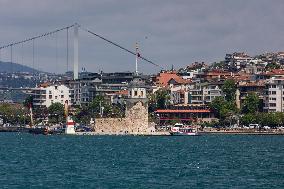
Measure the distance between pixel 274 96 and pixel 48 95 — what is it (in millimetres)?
49159

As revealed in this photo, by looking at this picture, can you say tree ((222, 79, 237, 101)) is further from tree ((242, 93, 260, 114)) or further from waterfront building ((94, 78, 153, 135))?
waterfront building ((94, 78, 153, 135))

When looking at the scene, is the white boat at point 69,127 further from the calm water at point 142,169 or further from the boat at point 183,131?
the calm water at point 142,169

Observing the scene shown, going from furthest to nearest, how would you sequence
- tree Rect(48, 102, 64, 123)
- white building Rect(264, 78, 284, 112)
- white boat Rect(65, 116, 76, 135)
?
tree Rect(48, 102, 64, 123)
white building Rect(264, 78, 284, 112)
white boat Rect(65, 116, 76, 135)

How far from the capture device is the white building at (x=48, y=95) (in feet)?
625

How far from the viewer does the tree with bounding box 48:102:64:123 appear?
16943 centimetres

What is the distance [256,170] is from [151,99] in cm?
10155

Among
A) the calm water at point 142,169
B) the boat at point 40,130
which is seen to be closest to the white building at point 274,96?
the boat at point 40,130

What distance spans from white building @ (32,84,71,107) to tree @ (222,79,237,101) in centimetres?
3970

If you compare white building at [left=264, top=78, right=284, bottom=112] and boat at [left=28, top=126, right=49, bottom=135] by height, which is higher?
white building at [left=264, top=78, right=284, bottom=112]

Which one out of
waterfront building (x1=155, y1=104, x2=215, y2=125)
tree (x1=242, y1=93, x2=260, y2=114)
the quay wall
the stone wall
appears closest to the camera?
the stone wall

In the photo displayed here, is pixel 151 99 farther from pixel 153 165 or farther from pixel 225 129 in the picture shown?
pixel 153 165

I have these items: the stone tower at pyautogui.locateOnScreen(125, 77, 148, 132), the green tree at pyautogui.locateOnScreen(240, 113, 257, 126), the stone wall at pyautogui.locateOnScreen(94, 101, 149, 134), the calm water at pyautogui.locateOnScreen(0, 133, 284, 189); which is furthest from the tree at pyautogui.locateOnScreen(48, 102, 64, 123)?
the calm water at pyautogui.locateOnScreen(0, 133, 284, 189)

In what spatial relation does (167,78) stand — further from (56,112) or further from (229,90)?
(229,90)

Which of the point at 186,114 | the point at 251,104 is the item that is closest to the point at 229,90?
the point at 186,114
